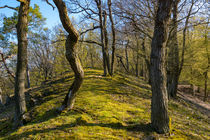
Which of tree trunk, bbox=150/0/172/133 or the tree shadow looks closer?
tree trunk, bbox=150/0/172/133

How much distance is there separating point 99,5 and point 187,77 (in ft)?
64.0

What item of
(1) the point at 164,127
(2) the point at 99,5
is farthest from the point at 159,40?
(2) the point at 99,5

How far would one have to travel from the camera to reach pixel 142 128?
404 centimetres

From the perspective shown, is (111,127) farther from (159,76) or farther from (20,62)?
(20,62)

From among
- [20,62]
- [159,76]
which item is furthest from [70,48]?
[159,76]

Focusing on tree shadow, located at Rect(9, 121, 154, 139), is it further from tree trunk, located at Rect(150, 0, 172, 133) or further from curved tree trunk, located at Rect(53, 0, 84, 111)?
curved tree trunk, located at Rect(53, 0, 84, 111)

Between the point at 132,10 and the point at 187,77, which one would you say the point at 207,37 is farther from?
the point at 132,10

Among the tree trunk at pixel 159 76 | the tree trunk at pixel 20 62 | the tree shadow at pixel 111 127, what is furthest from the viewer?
the tree trunk at pixel 20 62

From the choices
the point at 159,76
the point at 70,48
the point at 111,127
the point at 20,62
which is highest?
the point at 70,48

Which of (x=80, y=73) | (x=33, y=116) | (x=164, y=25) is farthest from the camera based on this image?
(x=33, y=116)

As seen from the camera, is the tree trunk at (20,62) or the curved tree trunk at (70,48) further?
the tree trunk at (20,62)

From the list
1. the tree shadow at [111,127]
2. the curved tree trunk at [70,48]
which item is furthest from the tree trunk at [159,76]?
the curved tree trunk at [70,48]

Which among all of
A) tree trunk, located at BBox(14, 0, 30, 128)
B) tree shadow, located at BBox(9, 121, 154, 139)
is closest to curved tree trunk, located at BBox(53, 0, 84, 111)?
tree shadow, located at BBox(9, 121, 154, 139)

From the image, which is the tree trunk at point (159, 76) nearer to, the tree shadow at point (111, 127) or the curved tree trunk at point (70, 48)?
the tree shadow at point (111, 127)
